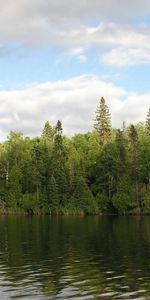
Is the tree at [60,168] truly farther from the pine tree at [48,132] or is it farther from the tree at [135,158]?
the pine tree at [48,132]

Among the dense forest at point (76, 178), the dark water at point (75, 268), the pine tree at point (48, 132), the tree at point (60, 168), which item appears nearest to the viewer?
the dark water at point (75, 268)

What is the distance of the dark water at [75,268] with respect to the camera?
94.5ft

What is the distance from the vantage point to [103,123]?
170500mm

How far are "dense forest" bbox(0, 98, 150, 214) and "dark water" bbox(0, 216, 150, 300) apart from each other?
226 ft

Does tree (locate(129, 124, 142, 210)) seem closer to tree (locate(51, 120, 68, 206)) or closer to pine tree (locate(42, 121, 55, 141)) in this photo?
tree (locate(51, 120, 68, 206))

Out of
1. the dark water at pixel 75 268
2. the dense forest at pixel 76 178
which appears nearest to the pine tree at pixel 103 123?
the dense forest at pixel 76 178

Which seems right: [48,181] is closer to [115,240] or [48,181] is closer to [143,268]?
[115,240]

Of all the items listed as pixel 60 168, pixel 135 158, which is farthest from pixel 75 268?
pixel 60 168

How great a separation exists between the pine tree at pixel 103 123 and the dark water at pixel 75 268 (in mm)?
108696

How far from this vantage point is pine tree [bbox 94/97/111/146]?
6678 inches

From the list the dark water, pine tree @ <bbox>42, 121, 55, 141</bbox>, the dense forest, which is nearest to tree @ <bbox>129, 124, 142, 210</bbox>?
the dense forest

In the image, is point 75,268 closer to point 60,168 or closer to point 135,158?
point 135,158

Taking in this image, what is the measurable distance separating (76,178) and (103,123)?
118 feet

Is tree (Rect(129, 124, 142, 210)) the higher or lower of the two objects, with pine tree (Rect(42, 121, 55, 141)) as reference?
lower
